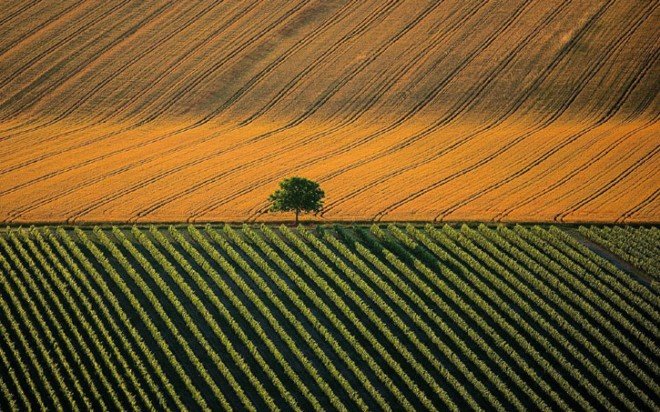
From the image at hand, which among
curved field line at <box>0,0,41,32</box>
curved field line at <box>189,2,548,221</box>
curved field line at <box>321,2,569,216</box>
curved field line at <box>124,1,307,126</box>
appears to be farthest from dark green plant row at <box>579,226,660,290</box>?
curved field line at <box>0,0,41,32</box>

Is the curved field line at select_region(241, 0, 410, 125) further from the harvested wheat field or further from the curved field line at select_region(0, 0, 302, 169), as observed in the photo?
the curved field line at select_region(0, 0, 302, 169)

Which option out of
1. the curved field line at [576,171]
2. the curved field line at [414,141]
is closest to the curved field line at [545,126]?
the curved field line at [576,171]

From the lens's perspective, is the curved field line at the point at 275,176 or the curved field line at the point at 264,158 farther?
the curved field line at the point at 264,158

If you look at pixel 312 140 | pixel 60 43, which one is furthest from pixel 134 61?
pixel 312 140

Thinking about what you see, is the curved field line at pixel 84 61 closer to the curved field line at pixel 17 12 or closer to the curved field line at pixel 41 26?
the curved field line at pixel 41 26

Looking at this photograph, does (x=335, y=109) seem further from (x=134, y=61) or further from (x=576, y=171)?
(x=576, y=171)

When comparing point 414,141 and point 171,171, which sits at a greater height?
point 171,171

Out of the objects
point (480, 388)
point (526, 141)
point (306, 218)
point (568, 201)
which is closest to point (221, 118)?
point (306, 218)
